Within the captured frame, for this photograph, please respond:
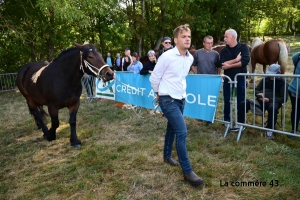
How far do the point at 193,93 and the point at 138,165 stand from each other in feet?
6.73

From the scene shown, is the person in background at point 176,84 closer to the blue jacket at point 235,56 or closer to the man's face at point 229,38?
the man's face at point 229,38

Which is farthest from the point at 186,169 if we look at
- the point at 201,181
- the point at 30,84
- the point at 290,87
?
the point at 30,84

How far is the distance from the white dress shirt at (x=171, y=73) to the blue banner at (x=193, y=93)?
1.54 meters

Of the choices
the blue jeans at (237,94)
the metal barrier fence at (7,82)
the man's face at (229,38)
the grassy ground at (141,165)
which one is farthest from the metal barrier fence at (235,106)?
the man's face at (229,38)

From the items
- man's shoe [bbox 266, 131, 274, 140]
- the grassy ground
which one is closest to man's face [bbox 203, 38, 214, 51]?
the grassy ground

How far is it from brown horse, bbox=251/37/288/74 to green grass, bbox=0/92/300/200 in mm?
5079

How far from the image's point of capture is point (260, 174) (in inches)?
135

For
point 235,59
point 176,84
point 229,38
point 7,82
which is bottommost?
point 7,82

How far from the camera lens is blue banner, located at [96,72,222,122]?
4.87m

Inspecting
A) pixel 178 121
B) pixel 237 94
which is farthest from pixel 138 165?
pixel 237 94

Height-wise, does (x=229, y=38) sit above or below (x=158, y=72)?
above

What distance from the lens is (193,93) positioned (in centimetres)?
528

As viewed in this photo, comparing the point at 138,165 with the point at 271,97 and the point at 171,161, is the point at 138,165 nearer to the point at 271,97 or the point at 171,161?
the point at 171,161

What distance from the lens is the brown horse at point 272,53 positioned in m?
9.02
